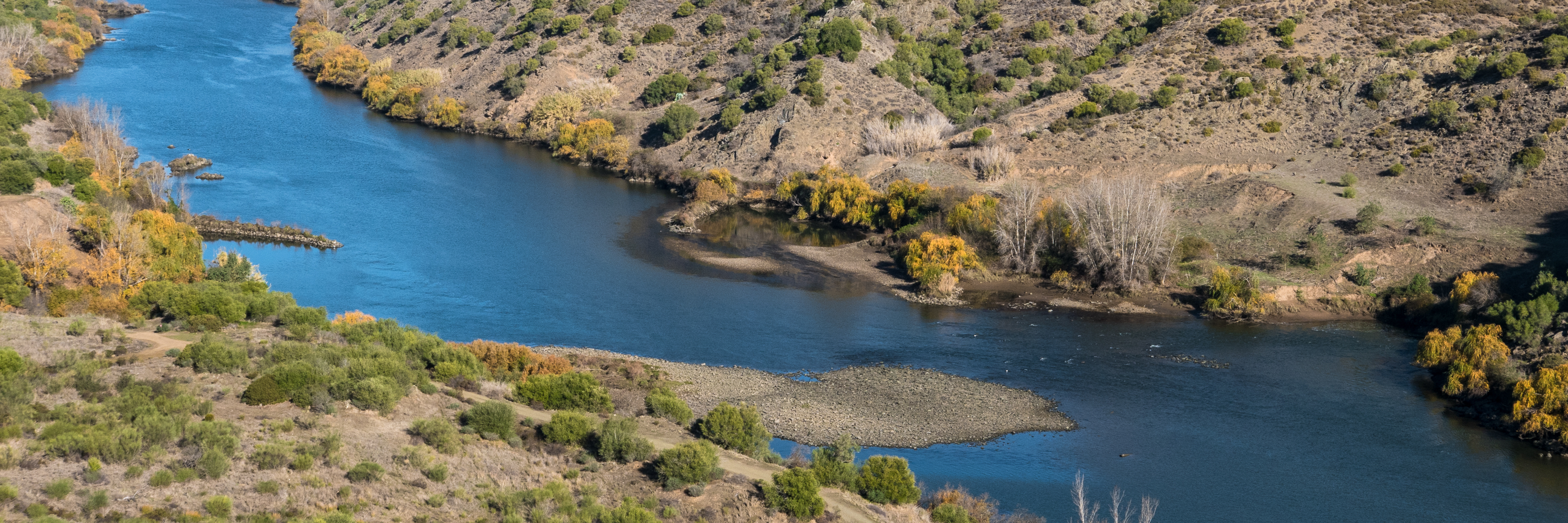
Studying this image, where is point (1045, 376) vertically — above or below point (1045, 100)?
below

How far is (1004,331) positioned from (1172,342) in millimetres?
8617

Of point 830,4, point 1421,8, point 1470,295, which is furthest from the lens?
point 830,4

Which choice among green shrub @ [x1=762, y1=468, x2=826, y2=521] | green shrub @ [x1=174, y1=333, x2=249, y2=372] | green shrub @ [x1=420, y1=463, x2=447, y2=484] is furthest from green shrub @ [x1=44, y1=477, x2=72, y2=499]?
green shrub @ [x1=762, y1=468, x2=826, y2=521]

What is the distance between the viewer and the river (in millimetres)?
44750

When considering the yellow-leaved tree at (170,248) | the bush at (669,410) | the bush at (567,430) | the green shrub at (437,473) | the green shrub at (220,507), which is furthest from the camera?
the yellow-leaved tree at (170,248)

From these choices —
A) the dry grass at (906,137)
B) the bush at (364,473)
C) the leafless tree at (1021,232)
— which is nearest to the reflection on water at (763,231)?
the dry grass at (906,137)

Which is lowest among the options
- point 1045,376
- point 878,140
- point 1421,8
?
point 1045,376

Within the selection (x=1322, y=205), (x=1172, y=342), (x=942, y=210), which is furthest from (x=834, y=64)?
(x=1172, y=342)

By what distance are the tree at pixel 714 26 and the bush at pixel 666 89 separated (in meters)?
11.3

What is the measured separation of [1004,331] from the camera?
63531 millimetres

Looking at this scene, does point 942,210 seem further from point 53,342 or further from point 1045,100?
point 53,342

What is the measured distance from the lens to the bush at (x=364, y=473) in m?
31.5

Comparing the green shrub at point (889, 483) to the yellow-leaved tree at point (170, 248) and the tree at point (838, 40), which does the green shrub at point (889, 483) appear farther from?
the tree at point (838, 40)

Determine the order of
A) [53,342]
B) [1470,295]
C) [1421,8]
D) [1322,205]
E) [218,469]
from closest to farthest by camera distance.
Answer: [218,469] < [53,342] < [1470,295] < [1322,205] < [1421,8]
